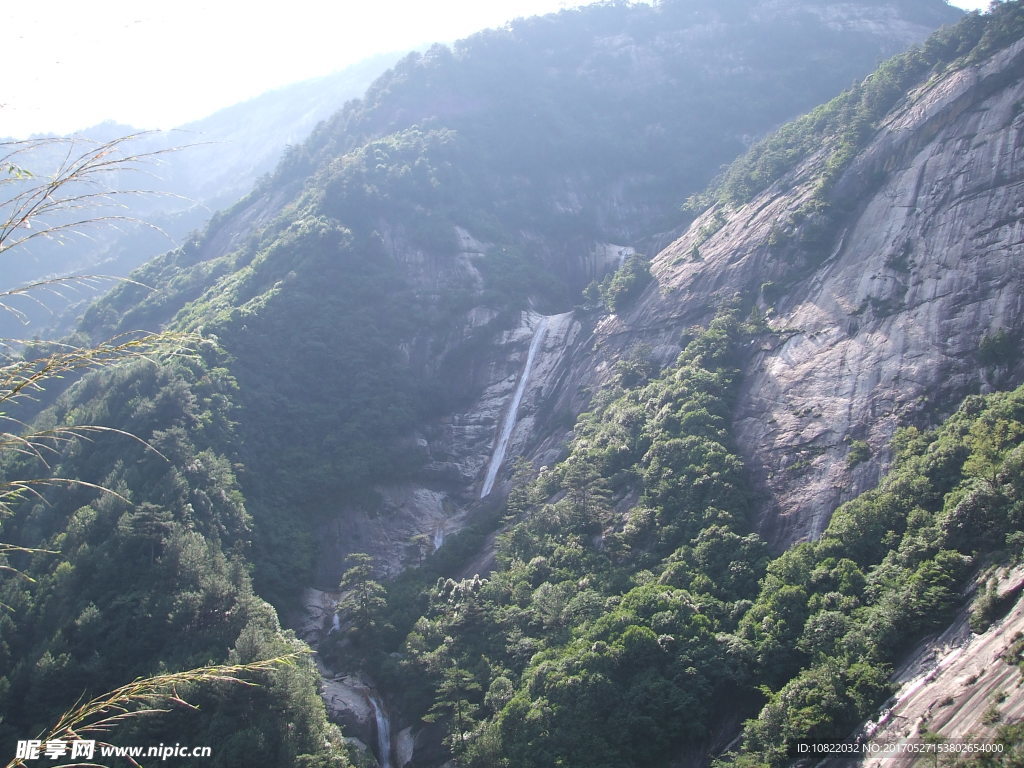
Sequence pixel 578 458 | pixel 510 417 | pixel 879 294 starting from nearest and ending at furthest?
pixel 879 294 < pixel 578 458 < pixel 510 417

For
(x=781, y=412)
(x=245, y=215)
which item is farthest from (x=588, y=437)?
(x=245, y=215)

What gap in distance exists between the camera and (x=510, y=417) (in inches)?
3113

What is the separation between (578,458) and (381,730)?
24801 mm

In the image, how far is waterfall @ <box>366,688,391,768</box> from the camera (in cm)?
4238

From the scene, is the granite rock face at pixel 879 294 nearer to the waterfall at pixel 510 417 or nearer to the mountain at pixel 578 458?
the mountain at pixel 578 458

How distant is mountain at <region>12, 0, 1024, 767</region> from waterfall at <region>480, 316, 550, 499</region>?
1.50 ft

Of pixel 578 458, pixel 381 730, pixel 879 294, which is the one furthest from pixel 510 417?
A: pixel 381 730

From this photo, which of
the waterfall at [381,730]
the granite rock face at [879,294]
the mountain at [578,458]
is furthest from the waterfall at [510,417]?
the waterfall at [381,730]

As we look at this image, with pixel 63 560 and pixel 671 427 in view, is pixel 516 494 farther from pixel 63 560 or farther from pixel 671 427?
pixel 63 560

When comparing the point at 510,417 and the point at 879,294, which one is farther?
the point at 510,417

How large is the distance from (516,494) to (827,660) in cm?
3207

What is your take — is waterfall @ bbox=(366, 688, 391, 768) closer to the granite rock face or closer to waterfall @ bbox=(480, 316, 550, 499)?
the granite rock face

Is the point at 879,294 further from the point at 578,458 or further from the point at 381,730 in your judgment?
the point at 381,730

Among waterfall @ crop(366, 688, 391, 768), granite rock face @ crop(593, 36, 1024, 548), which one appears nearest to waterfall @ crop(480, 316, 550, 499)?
granite rock face @ crop(593, 36, 1024, 548)
